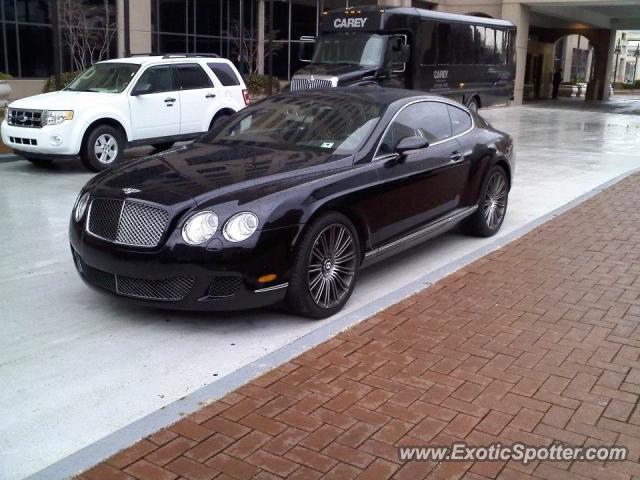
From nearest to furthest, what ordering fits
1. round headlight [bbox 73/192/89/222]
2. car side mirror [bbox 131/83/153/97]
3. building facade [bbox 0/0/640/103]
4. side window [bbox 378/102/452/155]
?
round headlight [bbox 73/192/89/222] < side window [bbox 378/102/452/155] < car side mirror [bbox 131/83/153/97] < building facade [bbox 0/0/640/103]

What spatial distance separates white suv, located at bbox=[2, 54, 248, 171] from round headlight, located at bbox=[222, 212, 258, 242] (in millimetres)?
7264

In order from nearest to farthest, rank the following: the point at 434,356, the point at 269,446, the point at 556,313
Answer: the point at 269,446, the point at 434,356, the point at 556,313

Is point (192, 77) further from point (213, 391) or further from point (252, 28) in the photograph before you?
point (252, 28)

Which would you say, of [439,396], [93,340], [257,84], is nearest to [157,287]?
[93,340]

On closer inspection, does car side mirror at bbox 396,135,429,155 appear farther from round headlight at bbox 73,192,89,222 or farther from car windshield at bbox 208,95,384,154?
round headlight at bbox 73,192,89,222

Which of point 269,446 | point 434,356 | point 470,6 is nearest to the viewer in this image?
point 269,446

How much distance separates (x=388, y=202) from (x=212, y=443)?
2.83 metres

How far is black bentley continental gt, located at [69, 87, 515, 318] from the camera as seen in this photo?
15.4 ft

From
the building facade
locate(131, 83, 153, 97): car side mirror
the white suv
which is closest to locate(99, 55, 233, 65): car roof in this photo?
the white suv

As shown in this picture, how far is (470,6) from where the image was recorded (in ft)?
116

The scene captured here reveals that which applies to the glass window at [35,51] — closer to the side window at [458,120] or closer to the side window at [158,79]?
the side window at [158,79]

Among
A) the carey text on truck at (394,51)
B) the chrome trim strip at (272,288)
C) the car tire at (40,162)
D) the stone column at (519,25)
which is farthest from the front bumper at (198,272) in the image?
the stone column at (519,25)

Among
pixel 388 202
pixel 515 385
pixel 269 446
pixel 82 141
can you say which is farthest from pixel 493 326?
pixel 82 141

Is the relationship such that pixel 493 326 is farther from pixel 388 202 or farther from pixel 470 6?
pixel 470 6
